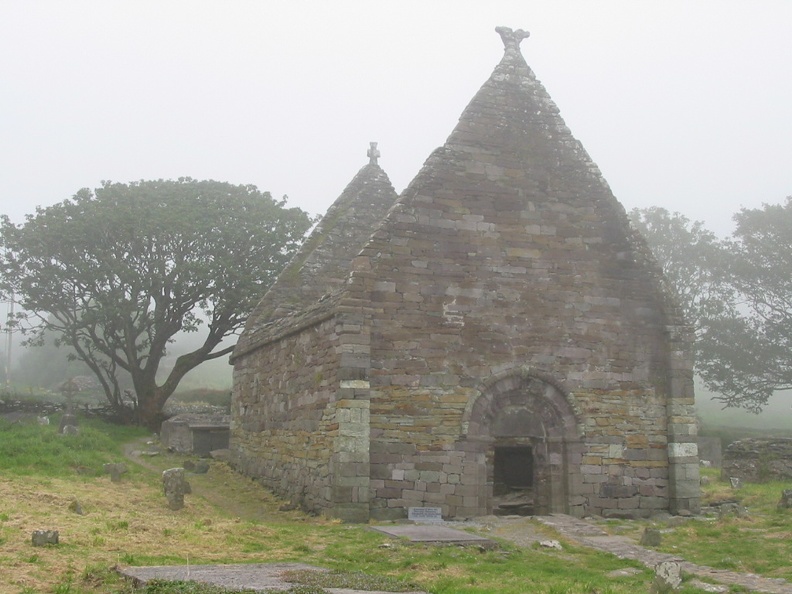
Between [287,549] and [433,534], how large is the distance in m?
2.30

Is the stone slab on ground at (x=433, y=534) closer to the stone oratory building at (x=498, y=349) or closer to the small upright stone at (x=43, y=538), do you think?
the stone oratory building at (x=498, y=349)

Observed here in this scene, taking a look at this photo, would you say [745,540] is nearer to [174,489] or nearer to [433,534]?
[433,534]

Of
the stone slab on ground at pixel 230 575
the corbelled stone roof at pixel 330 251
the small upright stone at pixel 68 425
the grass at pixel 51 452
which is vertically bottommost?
the stone slab on ground at pixel 230 575

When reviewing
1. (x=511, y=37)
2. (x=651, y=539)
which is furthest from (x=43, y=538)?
(x=511, y=37)

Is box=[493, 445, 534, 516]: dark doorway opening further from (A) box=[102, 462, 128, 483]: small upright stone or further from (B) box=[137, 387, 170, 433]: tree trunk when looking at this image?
(B) box=[137, 387, 170, 433]: tree trunk

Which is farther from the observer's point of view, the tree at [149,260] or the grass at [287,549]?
the tree at [149,260]

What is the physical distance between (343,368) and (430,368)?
171 centimetres

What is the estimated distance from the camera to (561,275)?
16438 mm

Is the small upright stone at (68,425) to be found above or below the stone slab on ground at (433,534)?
above

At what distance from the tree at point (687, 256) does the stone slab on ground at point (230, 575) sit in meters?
36.1

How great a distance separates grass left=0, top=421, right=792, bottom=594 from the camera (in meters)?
8.51

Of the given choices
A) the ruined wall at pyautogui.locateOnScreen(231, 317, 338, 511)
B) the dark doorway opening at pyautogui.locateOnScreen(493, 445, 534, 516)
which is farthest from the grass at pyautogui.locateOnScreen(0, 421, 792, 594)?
the dark doorway opening at pyautogui.locateOnScreen(493, 445, 534, 516)

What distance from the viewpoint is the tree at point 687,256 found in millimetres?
41781

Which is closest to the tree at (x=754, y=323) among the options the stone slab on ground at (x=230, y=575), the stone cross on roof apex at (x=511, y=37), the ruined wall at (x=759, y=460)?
the ruined wall at (x=759, y=460)
